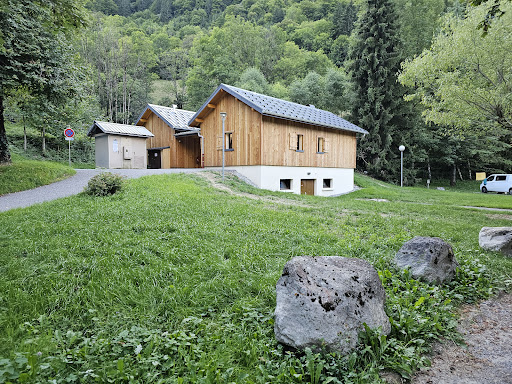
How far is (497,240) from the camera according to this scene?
5.42 metres

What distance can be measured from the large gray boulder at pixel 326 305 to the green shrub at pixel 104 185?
7.78 m

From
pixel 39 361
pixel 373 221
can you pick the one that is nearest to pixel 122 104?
pixel 373 221

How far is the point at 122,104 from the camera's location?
4428 centimetres

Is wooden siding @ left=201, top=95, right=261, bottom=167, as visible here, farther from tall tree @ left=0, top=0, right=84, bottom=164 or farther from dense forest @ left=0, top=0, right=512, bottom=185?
tall tree @ left=0, top=0, right=84, bottom=164

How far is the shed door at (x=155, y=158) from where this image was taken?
25.7 m

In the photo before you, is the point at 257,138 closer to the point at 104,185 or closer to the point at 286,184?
the point at 286,184

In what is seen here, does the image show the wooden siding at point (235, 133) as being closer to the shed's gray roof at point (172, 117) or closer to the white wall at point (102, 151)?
the shed's gray roof at point (172, 117)

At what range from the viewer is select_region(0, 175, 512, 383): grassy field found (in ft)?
7.70

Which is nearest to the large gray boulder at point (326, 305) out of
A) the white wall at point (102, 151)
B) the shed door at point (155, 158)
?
the white wall at point (102, 151)

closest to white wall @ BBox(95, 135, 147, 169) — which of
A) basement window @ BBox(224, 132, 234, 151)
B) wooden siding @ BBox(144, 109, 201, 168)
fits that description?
wooden siding @ BBox(144, 109, 201, 168)

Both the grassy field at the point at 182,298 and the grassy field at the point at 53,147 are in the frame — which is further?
the grassy field at the point at 53,147

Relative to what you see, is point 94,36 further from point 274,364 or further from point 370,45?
point 274,364

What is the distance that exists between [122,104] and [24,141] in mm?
21027

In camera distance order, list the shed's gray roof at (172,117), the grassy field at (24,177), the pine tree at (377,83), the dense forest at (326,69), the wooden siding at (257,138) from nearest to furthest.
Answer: the grassy field at (24,177) → the dense forest at (326,69) → the wooden siding at (257,138) → the shed's gray roof at (172,117) → the pine tree at (377,83)
